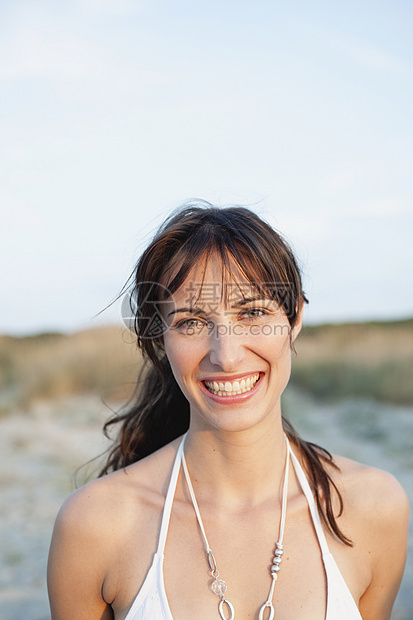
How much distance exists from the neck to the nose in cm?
34

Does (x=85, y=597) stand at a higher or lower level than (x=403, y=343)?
higher

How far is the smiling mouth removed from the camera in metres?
2.04

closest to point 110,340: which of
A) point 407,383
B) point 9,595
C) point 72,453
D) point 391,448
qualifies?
point 72,453

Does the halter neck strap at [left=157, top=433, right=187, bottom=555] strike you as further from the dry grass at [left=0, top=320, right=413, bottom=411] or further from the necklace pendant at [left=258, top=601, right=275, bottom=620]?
the dry grass at [left=0, top=320, right=413, bottom=411]

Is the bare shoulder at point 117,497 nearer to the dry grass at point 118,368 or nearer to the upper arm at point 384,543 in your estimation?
the upper arm at point 384,543

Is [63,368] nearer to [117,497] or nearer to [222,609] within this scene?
[117,497]

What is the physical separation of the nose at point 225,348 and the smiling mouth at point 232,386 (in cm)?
6

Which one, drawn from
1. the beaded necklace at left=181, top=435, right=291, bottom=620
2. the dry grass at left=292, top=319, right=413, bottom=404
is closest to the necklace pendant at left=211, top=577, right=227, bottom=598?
the beaded necklace at left=181, top=435, right=291, bottom=620

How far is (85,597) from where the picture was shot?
214 cm

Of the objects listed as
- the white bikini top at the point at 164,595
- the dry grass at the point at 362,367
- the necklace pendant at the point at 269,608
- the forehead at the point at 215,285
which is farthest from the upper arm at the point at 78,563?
the dry grass at the point at 362,367

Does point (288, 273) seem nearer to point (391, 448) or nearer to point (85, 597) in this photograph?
point (85, 597)

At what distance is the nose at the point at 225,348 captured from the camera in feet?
6.49

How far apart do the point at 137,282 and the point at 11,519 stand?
437cm

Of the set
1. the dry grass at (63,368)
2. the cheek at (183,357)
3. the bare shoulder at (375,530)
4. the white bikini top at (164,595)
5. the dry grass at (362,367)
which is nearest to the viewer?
the white bikini top at (164,595)
